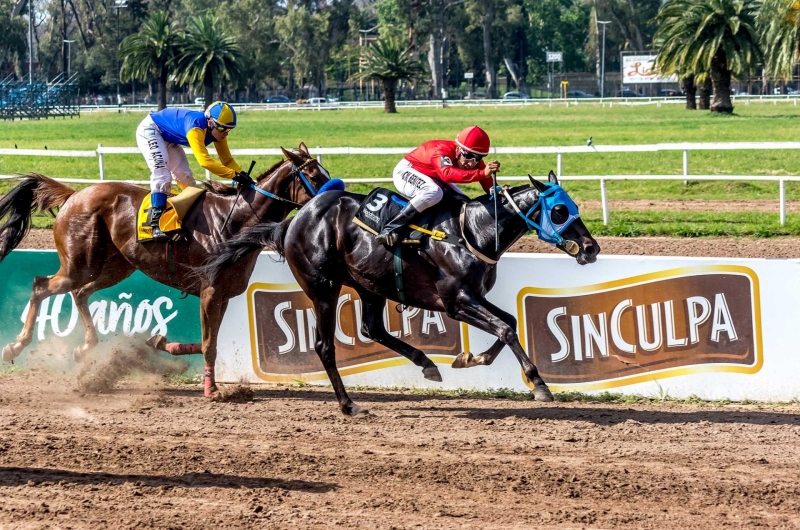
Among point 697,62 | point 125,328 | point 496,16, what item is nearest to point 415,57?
point 496,16

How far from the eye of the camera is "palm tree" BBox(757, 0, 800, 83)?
31984mm

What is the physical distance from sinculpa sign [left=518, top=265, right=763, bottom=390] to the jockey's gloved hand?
229 cm

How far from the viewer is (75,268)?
27.9 feet

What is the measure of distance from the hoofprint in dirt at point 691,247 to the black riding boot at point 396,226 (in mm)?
5360

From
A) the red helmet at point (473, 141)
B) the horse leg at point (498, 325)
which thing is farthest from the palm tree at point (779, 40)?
the horse leg at point (498, 325)

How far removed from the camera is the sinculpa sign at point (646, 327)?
739 centimetres

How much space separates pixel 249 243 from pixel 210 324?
768 millimetres

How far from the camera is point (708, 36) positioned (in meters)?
37.3

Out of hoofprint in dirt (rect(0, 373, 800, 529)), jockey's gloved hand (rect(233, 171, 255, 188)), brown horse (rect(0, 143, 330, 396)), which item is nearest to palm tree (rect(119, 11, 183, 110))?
brown horse (rect(0, 143, 330, 396))

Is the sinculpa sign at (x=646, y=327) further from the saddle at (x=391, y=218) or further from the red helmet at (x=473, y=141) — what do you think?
the red helmet at (x=473, y=141)

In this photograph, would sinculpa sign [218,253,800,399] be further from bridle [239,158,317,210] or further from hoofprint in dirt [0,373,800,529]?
bridle [239,158,317,210]

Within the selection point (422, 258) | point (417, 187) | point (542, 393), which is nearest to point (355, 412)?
point (422, 258)

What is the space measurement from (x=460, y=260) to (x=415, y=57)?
3428 inches

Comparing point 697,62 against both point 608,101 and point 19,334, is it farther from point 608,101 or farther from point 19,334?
point 19,334
